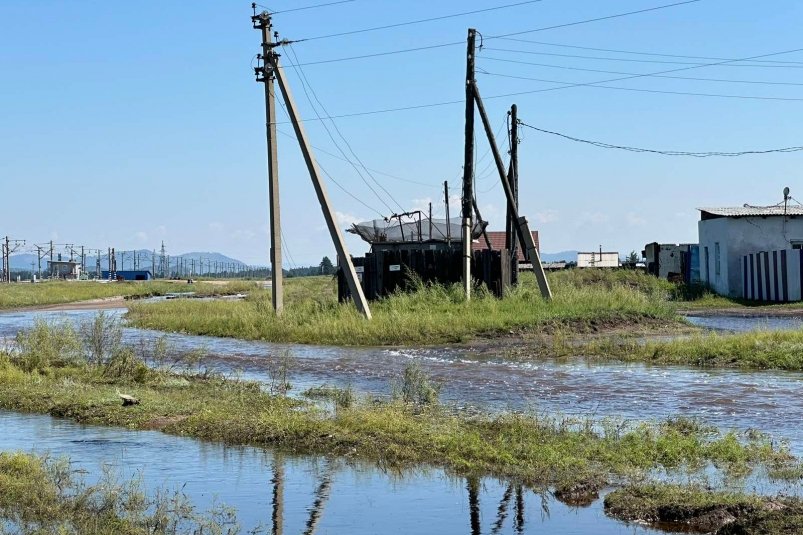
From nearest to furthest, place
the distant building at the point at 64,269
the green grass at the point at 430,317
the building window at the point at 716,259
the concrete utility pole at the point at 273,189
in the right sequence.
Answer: the green grass at the point at 430,317 → the concrete utility pole at the point at 273,189 → the building window at the point at 716,259 → the distant building at the point at 64,269

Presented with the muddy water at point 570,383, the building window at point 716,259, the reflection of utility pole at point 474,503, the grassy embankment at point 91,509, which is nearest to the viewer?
the grassy embankment at point 91,509

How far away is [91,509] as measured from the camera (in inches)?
349

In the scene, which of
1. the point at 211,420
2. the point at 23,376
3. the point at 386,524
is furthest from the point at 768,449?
the point at 23,376

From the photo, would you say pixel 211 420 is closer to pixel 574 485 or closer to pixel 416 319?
pixel 574 485

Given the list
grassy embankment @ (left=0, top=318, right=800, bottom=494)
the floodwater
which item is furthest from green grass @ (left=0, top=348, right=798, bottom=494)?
the floodwater

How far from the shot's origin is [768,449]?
36.1 feet

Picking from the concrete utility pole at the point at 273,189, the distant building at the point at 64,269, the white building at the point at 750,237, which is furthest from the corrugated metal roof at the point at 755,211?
the distant building at the point at 64,269

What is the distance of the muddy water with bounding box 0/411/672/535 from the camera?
28.8ft

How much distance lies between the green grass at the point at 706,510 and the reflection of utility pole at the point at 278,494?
8.85ft

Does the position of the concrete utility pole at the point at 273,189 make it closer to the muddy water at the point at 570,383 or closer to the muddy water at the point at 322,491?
the muddy water at the point at 570,383

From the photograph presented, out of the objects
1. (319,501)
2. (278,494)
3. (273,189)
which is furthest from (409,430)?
(273,189)

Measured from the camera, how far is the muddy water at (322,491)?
877 cm

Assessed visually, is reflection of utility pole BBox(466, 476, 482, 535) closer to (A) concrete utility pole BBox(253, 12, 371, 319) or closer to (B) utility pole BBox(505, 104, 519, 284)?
(A) concrete utility pole BBox(253, 12, 371, 319)

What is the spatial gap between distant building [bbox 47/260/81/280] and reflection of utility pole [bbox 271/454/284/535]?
151 meters
